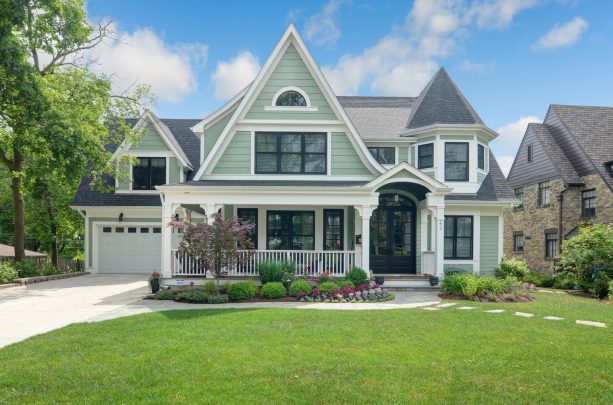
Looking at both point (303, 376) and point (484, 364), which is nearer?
point (303, 376)

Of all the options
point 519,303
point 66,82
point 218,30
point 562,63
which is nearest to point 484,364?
point 519,303

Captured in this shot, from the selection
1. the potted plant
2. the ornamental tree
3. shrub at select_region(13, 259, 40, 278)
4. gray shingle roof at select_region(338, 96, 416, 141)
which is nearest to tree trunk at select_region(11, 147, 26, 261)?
shrub at select_region(13, 259, 40, 278)

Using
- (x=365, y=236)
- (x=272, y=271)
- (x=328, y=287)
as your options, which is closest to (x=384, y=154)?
(x=365, y=236)

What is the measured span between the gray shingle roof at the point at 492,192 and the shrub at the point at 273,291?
8050 millimetres

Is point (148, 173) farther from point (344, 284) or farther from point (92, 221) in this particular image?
point (344, 284)

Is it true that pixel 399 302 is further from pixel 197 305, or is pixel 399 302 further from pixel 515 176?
pixel 515 176

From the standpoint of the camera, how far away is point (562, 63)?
14648 millimetres

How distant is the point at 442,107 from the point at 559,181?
10.8m

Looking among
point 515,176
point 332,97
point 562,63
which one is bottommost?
point 515,176

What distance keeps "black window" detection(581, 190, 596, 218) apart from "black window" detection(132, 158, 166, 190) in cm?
2256

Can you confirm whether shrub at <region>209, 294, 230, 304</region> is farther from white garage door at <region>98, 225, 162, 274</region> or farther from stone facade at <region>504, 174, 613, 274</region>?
stone facade at <region>504, 174, 613, 274</region>

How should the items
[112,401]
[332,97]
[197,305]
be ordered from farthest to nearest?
[332,97], [197,305], [112,401]

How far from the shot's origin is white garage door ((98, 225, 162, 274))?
21484 millimetres

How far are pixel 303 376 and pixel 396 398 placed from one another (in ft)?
4.30
